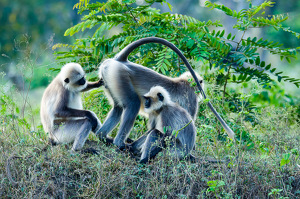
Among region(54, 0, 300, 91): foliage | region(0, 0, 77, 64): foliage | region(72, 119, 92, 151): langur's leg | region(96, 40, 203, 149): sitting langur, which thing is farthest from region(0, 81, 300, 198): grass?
region(0, 0, 77, 64): foliage

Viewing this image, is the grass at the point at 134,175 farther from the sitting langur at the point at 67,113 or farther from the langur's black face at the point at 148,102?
the langur's black face at the point at 148,102

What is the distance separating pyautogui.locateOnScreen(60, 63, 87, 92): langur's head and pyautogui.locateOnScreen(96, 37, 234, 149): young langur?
335mm

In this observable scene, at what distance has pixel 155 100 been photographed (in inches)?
171

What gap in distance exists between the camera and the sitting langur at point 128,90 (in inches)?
181

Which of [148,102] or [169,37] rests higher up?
[169,37]

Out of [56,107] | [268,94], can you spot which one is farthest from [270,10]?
[56,107]

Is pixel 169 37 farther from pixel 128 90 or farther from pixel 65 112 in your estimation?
pixel 65 112

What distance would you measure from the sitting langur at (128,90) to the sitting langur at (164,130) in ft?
0.90

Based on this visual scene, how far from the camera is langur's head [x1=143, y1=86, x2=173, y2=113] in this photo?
434cm

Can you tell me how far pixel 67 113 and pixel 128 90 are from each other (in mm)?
835

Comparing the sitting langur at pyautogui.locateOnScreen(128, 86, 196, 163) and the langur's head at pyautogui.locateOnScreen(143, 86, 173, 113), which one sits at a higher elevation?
the langur's head at pyautogui.locateOnScreen(143, 86, 173, 113)

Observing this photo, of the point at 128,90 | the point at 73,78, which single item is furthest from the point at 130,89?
the point at 73,78

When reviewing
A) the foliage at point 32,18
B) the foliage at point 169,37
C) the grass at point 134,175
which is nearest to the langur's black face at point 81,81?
the grass at point 134,175

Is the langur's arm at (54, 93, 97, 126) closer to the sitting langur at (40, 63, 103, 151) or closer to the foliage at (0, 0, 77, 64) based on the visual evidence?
the sitting langur at (40, 63, 103, 151)
